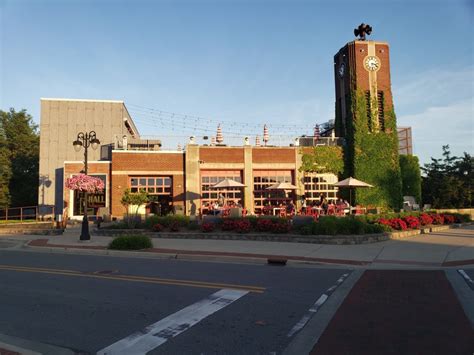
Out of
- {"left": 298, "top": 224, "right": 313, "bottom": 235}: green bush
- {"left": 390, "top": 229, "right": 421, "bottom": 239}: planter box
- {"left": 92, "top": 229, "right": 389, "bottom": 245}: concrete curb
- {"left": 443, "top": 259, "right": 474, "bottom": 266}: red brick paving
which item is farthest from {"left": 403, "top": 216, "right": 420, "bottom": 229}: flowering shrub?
{"left": 443, "top": 259, "right": 474, "bottom": 266}: red brick paving

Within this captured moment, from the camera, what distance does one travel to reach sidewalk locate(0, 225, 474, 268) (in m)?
11.6

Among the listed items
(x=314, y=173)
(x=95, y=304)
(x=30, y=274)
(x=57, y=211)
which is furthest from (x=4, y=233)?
(x=314, y=173)

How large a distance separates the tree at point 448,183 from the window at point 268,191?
16.0 meters

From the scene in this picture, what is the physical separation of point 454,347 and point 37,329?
553 cm

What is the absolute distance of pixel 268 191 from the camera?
3253cm

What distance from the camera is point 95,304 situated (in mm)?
6809

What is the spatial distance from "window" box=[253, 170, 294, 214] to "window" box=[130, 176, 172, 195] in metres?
7.20

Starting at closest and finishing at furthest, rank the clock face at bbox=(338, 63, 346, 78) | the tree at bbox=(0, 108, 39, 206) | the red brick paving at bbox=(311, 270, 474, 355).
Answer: the red brick paving at bbox=(311, 270, 474, 355), the clock face at bbox=(338, 63, 346, 78), the tree at bbox=(0, 108, 39, 206)

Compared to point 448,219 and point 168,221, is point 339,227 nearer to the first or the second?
point 168,221

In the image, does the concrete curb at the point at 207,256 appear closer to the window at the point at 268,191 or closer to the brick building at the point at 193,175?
the brick building at the point at 193,175

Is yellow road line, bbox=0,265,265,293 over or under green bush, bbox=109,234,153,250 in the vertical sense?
under

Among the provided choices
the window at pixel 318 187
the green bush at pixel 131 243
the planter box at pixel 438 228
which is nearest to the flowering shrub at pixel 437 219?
the planter box at pixel 438 228

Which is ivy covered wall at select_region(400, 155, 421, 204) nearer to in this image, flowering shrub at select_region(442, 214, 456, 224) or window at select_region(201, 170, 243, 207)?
flowering shrub at select_region(442, 214, 456, 224)

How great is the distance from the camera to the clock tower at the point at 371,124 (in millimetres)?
31703
